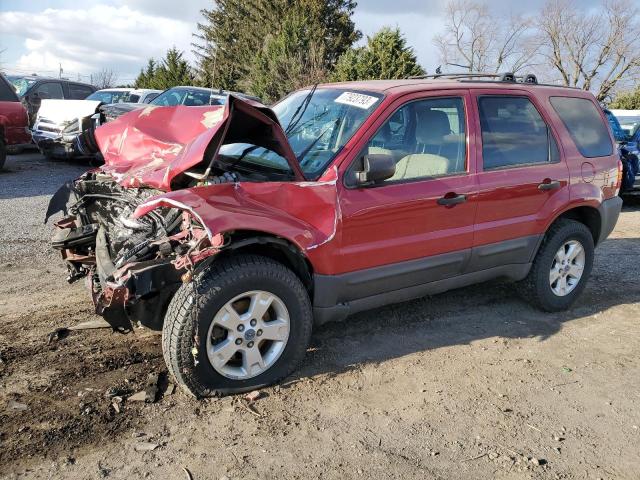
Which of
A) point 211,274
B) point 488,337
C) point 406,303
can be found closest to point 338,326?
point 406,303

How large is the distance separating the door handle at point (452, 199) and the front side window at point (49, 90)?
1452 cm

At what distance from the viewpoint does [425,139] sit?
13.0 ft

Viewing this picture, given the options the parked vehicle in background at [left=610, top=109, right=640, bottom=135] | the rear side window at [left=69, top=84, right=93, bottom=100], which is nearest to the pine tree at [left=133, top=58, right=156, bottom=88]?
the rear side window at [left=69, top=84, right=93, bottom=100]

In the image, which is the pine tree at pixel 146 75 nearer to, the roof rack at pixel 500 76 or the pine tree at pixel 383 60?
the pine tree at pixel 383 60

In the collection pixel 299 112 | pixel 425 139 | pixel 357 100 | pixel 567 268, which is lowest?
pixel 567 268

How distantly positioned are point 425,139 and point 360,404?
1.91 m

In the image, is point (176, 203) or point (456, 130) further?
point (456, 130)

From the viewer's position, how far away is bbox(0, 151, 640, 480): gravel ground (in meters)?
2.77

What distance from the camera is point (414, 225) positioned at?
12.5ft

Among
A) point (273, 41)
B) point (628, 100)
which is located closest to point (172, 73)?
point (273, 41)

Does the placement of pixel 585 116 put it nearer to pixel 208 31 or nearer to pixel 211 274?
pixel 211 274

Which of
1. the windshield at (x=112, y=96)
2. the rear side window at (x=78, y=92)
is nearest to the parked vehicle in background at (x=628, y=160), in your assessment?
the windshield at (x=112, y=96)

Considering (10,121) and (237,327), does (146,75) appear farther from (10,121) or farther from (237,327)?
(237,327)

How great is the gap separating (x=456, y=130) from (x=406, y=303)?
63.1 inches
